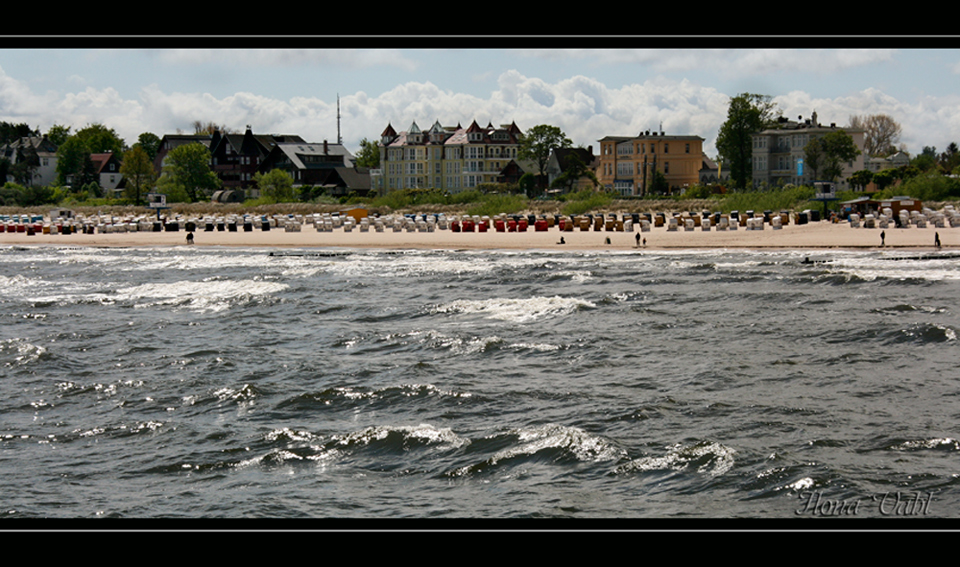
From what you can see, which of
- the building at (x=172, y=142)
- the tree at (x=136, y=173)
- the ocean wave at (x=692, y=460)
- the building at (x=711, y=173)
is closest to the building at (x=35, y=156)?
the building at (x=172, y=142)

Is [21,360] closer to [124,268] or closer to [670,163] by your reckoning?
[124,268]

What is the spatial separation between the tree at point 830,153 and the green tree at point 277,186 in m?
55.9

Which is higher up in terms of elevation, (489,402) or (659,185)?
(659,185)

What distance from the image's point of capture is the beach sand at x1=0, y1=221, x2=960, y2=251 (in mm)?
47219

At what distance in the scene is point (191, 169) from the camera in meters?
112

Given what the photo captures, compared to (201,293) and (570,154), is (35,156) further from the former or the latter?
(201,293)

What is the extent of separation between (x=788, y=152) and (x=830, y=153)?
18.4 feet

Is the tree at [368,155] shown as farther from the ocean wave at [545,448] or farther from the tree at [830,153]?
the ocean wave at [545,448]

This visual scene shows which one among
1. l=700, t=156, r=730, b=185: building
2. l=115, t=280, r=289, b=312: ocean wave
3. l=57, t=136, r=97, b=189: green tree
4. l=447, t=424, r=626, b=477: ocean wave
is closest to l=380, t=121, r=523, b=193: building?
l=700, t=156, r=730, b=185: building

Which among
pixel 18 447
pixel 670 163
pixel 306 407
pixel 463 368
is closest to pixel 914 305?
pixel 463 368

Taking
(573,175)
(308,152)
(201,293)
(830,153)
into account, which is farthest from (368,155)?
(201,293)

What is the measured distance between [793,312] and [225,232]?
5096 centimetres

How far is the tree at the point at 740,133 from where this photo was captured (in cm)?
9325

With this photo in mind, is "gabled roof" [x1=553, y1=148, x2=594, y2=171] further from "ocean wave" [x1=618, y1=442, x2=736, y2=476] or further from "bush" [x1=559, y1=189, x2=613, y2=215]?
"ocean wave" [x1=618, y1=442, x2=736, y2=476]
